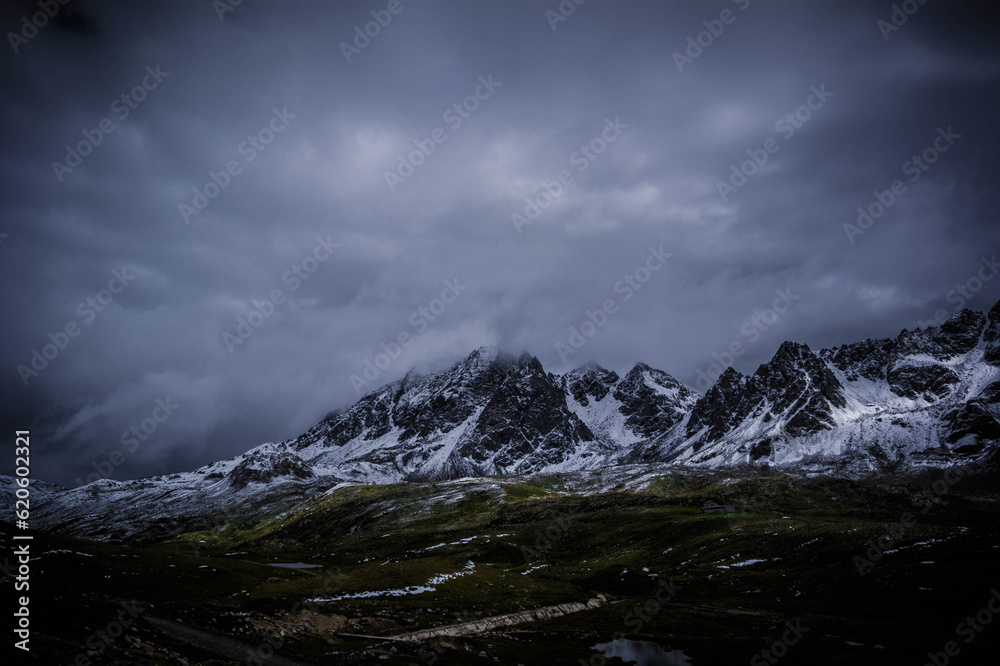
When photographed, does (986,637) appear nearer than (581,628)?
Yes

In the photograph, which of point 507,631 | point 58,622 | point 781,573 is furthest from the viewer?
point 781,573

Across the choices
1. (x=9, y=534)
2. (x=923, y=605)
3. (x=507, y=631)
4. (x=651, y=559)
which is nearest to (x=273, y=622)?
(x=507, y=631)

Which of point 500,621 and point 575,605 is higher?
point 500,621

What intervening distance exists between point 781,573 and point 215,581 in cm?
9675

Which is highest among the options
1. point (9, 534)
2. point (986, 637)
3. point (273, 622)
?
point (9, 534)

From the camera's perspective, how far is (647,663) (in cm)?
5091

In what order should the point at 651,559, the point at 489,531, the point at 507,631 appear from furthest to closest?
the point at 489,531
the point at 651,559
the point at 507,631

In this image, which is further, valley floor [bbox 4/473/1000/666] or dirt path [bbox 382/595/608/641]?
dirt path [bbox 382/595/608/641]

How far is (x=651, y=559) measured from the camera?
120812 millimetres

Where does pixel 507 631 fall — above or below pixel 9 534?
below

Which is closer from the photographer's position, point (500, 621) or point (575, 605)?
point (500, 621)

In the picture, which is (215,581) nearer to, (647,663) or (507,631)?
(507,631)

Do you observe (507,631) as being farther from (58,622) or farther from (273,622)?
(58,622)

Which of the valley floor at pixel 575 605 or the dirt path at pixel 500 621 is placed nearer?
the valley floor at pixel 575 605
